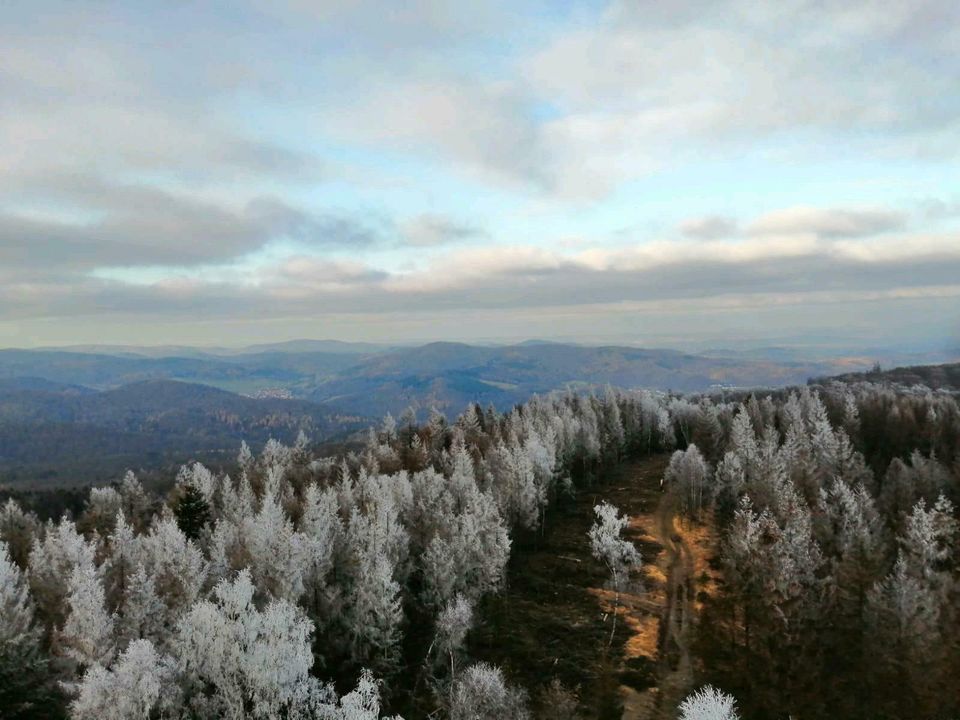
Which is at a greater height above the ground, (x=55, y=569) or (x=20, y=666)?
(x=55, y=569)

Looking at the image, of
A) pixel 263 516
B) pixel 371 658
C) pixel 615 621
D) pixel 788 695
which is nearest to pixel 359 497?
pixel 263 516

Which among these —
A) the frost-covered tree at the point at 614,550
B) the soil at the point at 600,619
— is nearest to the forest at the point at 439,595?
the frost-covered tree at the point at 614,550

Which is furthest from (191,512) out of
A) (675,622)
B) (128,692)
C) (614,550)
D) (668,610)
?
(675,622)

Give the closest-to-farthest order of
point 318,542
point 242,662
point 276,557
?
point 242,662, point 276,557, point 318,542

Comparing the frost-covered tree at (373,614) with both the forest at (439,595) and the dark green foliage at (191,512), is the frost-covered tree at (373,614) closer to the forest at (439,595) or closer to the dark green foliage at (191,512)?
the forest at (439,595)

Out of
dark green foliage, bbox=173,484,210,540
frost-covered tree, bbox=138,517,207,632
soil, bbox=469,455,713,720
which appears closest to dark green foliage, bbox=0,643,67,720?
frost-covered tree, bbox=138,517,207,632

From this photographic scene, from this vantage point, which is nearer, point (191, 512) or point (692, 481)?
point (191, 512)

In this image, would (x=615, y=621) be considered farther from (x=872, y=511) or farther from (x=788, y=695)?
(x=872, y=511)

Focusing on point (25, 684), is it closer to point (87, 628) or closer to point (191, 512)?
point (87, 628)
